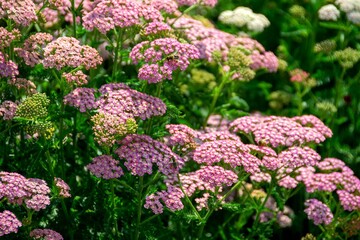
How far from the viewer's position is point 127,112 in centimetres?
579

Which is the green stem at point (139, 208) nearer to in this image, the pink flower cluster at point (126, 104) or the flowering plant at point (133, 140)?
the flowering plant at point (133, 140)

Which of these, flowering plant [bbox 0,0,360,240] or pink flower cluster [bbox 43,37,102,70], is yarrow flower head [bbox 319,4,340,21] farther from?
pink flower cluster [bbox 43,37,102,70]

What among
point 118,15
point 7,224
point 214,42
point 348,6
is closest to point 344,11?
point 348,6

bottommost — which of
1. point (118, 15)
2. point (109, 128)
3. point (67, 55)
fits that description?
point (109, 128)

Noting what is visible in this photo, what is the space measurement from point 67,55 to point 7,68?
1.66 feet

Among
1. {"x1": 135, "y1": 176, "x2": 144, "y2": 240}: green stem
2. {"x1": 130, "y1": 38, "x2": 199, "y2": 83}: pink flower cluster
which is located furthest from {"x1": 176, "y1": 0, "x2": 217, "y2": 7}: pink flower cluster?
{"x1": 135, "y1": 176, "x2": 144, "y2": 240}: green stem

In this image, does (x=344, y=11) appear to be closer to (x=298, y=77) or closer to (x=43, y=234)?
(x=298, y=77)

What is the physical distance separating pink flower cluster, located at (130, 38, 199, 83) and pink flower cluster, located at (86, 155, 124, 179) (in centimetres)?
78

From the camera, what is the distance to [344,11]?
31.0 ft

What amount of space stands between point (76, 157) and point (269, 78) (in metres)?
4.26

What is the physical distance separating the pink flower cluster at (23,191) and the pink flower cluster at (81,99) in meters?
0.72

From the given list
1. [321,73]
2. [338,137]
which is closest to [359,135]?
[338,137]

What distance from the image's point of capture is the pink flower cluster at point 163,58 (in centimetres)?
593

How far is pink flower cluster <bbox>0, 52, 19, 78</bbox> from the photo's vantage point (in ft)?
19.1
